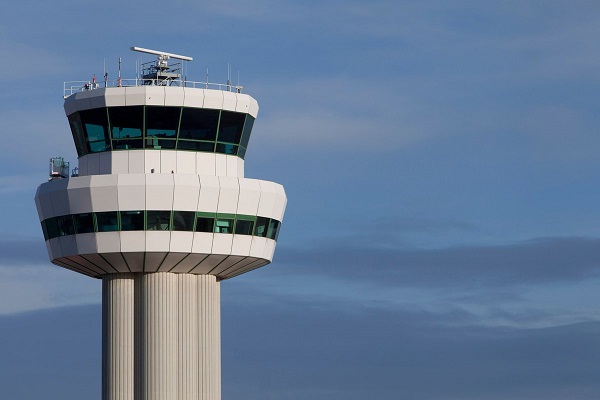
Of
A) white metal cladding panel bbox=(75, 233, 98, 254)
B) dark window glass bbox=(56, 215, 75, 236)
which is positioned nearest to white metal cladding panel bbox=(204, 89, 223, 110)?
white metal cladding panel bbox=(75, 233, 98, 254)

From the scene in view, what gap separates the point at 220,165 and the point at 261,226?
4188 millimetres

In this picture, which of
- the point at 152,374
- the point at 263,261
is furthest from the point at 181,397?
the point at 263,261

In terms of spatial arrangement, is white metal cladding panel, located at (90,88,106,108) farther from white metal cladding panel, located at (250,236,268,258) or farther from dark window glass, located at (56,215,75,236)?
white metal cladding panel, located at (250,236,268,258)

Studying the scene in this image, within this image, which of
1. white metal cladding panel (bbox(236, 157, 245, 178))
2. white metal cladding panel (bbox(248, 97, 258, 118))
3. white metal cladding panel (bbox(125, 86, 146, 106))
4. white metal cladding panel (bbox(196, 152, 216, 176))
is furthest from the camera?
white metal cladding panel (bbox(236, 157, 245, 178))

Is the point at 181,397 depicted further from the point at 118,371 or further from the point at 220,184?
the point at 220,184

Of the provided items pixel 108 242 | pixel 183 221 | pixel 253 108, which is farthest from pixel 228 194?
pixel 108 242

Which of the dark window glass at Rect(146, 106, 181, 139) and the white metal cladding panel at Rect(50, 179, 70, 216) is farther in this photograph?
the dark window glass at Rect(146, 106, 181, 139)

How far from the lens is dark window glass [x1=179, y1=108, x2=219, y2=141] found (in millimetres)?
113188

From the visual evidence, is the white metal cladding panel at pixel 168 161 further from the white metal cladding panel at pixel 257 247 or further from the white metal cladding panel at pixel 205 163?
the white metal cladding panel at pixel 257 247

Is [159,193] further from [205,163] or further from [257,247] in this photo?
[257,247]

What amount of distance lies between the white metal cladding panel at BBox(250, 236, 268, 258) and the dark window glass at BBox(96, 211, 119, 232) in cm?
803

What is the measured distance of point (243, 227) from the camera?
114 metres

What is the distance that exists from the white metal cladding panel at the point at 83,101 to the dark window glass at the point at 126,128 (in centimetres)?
138

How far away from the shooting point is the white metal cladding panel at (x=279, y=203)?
11562cm
